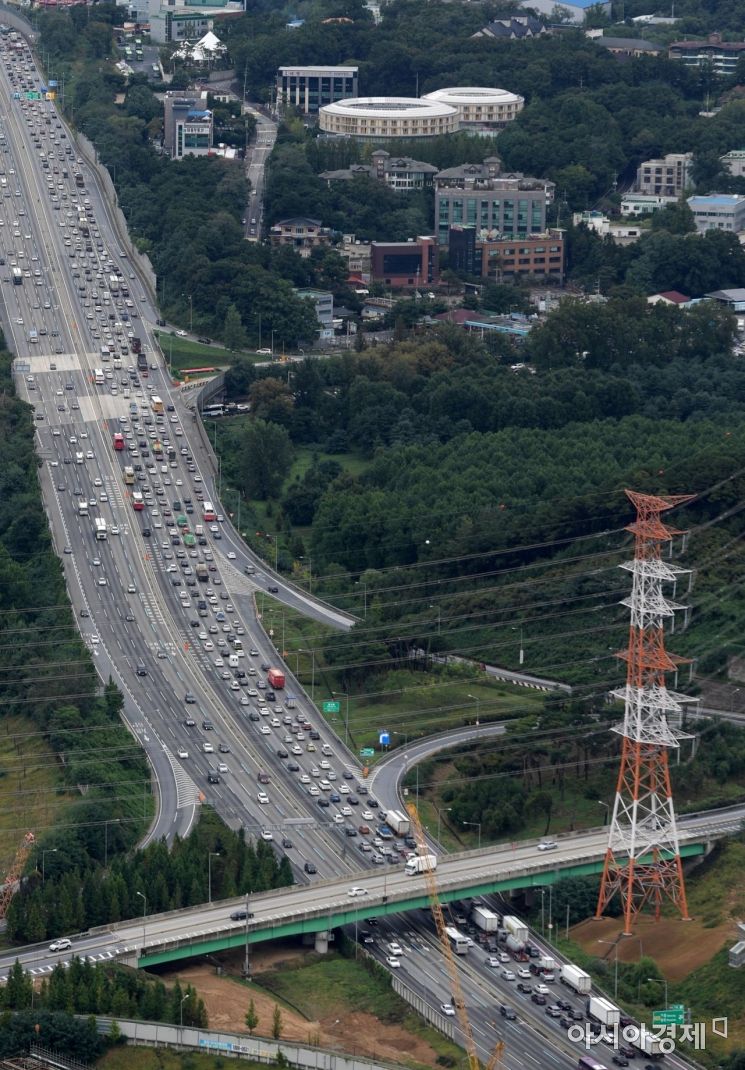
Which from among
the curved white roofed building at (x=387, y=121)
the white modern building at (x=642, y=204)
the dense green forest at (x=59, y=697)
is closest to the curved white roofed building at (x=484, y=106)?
the curved white roofed building at (x=387, y=121)

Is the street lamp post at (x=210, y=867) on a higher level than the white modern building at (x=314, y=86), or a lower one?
lower

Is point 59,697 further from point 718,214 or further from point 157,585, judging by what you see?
point 718,214

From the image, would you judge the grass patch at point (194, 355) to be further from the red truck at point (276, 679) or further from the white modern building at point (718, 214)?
the red truck at point (276, 679)

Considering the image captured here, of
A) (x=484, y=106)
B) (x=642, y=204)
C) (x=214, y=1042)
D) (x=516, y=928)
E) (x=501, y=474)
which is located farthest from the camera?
(x=484, y=106)

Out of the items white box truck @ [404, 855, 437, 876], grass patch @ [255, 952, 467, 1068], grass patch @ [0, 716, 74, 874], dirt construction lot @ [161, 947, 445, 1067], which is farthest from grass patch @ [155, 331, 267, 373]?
dirt construction lot @ [161, 947, 445, 1067]

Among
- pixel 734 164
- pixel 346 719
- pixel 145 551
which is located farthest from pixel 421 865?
pixel 734 164

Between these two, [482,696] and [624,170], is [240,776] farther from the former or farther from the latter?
[624,170]
